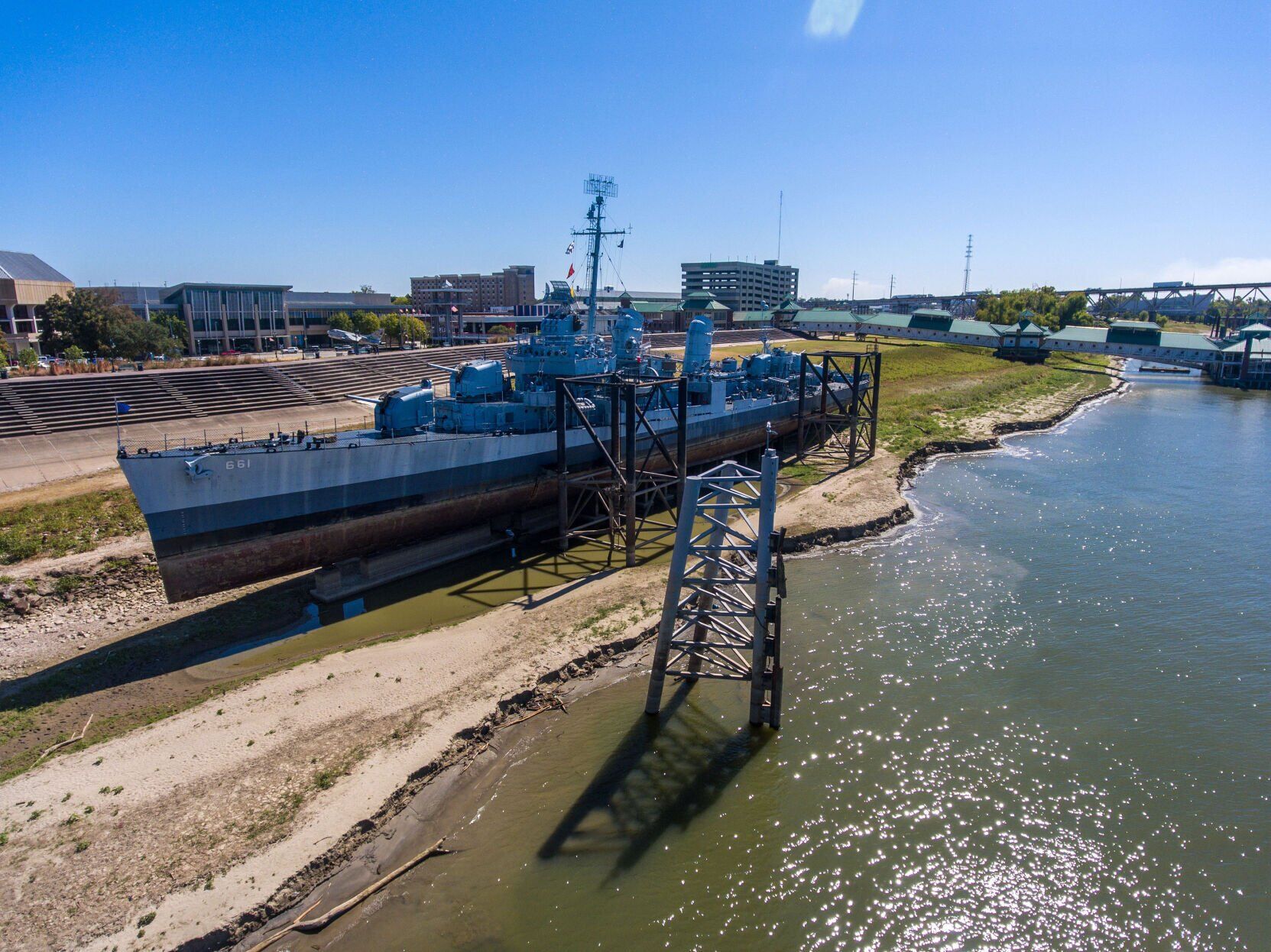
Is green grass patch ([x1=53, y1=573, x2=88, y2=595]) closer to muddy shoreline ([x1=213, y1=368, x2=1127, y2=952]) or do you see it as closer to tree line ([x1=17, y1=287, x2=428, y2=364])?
muddy shoreline ([x1=213, y1=368, x2=1127, y2=952])

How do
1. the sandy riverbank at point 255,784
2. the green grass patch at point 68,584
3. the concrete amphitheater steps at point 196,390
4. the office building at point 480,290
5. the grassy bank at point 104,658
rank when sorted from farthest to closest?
the office building at point 480,290 < the concrete amphitheater steps at point 196,390 < the green grass patch at point 68,584 < the grassy bank at point 104,658 < the sandy riverbank at point 255,784

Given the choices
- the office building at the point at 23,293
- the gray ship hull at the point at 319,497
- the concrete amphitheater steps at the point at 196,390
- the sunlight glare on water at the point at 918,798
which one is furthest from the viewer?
the office building at the point at 23,293

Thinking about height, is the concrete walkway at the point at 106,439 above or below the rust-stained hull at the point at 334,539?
above

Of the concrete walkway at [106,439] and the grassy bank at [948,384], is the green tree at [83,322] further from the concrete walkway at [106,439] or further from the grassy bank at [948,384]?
the grassy bank at [948,384]

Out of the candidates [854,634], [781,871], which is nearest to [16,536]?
[781,871]

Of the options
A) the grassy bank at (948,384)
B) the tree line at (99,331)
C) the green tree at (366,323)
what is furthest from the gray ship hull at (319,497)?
the green tree at (366,323)

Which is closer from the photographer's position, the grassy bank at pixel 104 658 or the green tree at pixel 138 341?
the grassy bank at pixel 104 658
